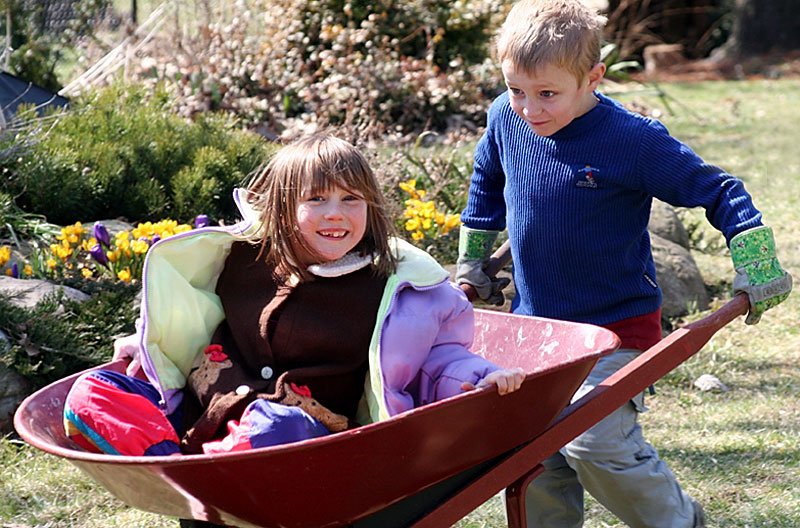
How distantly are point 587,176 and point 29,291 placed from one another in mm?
2377

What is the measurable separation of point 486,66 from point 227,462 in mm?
6479

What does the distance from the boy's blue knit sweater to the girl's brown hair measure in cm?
49

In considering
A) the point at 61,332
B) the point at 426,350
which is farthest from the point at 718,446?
the point at 61,332

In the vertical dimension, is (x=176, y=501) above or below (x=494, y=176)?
below

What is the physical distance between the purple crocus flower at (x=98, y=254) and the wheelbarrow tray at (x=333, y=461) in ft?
5.99

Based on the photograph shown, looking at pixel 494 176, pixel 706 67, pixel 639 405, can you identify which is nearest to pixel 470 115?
pixel 494 176

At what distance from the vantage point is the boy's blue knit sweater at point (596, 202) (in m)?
2.50

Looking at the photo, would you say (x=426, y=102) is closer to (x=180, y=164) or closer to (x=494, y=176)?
(x=180, y=164)

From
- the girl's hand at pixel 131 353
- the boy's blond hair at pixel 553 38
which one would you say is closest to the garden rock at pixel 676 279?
the boy's blond hair at pixel 553 38

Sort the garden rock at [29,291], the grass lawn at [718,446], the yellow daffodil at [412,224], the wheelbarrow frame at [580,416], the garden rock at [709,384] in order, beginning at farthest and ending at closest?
the yellow daffodil at [412,224], the garden rock at [709,384], the garden rock at [29,291], the grass lawn at [718,446], the wheelbarrow frame at [580,416]

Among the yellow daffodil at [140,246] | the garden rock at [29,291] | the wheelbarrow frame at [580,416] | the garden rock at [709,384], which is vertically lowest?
the garden rock at [709,384]

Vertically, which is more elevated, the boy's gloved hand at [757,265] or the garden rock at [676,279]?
the boy's gloved hand at [757,265]

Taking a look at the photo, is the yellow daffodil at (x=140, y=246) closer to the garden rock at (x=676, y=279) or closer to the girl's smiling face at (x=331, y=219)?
the girl's smiling face at (x=331, y=219)

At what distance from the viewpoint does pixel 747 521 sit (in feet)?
10.2
